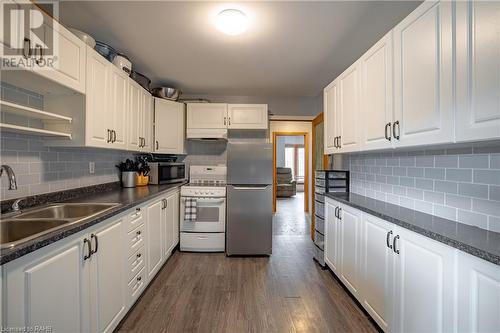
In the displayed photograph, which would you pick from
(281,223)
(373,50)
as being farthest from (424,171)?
(281,223)

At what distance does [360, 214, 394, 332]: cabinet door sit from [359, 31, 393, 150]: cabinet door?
61 centimetres

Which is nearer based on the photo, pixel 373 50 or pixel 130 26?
pixel 373 50

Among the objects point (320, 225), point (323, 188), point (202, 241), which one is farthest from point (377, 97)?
point (202, 241)

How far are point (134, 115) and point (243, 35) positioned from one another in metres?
1.54

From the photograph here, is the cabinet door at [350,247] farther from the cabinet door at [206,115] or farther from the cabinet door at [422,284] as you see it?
the cabinet door at [206,115]

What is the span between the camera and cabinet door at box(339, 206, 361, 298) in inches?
79.1

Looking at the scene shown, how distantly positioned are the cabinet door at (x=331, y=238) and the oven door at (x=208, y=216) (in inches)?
54.4

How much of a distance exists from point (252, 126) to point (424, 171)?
249cm

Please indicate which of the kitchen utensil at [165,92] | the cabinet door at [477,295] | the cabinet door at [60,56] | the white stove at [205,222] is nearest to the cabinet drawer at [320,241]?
the white stove at [205,222]

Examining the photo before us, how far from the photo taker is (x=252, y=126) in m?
3.82

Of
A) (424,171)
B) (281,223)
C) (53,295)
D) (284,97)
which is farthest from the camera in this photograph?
(281,223)

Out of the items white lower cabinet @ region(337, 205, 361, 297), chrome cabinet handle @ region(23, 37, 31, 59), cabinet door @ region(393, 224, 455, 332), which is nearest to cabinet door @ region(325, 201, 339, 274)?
white lower cabinet @ region(337, 205, 361, 297)

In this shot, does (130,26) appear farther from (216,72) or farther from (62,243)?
(62,243)

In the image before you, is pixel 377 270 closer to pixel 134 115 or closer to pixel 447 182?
pixel 447 182
